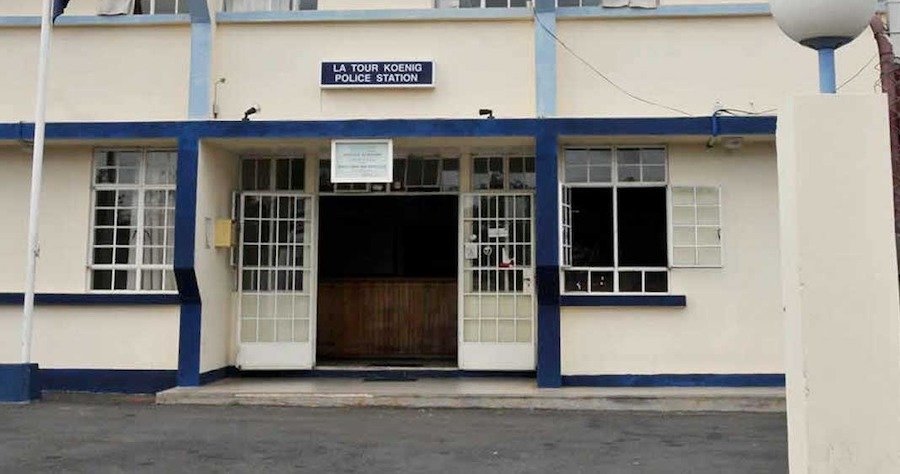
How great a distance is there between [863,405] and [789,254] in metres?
0.86

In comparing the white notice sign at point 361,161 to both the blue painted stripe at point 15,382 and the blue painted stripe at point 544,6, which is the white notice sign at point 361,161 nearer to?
the blue painted stripe at point 544,6

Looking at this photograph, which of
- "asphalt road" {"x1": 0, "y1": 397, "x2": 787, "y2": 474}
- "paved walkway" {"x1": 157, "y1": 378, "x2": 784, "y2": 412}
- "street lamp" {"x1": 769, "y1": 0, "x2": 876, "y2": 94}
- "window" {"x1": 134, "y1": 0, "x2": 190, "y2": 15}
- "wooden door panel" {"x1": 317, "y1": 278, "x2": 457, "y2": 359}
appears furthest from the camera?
"wooden door panel" {"x1": 317, "y1": 278, "x2": 457, "y2": 359}

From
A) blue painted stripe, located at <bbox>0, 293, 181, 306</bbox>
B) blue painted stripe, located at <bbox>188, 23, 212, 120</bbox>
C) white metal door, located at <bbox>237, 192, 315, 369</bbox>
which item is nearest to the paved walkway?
white metal door, located at <bbox>237, 192, 315, 369</bbox>

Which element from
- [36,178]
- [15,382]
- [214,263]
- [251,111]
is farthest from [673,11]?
[15,382]

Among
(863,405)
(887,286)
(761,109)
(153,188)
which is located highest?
(761,109)

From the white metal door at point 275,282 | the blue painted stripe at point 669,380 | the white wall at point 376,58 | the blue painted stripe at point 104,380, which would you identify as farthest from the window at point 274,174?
the blue painted stripe at point 669,380

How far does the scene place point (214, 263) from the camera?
10195mm

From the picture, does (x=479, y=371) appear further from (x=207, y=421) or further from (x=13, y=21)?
(x=13, y=21)

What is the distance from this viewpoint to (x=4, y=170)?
1040 centimetres

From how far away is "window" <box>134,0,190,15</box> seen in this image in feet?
34.3

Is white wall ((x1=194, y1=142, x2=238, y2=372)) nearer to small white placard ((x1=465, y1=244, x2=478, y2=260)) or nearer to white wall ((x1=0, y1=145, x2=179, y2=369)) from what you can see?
white wall ((x1=0, y1=145, x2=179, y2=369))

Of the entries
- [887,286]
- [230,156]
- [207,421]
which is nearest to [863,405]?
[887,286]

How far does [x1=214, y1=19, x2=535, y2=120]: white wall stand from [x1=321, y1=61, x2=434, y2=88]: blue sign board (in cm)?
11

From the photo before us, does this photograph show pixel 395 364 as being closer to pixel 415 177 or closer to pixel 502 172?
pixel 415 177
